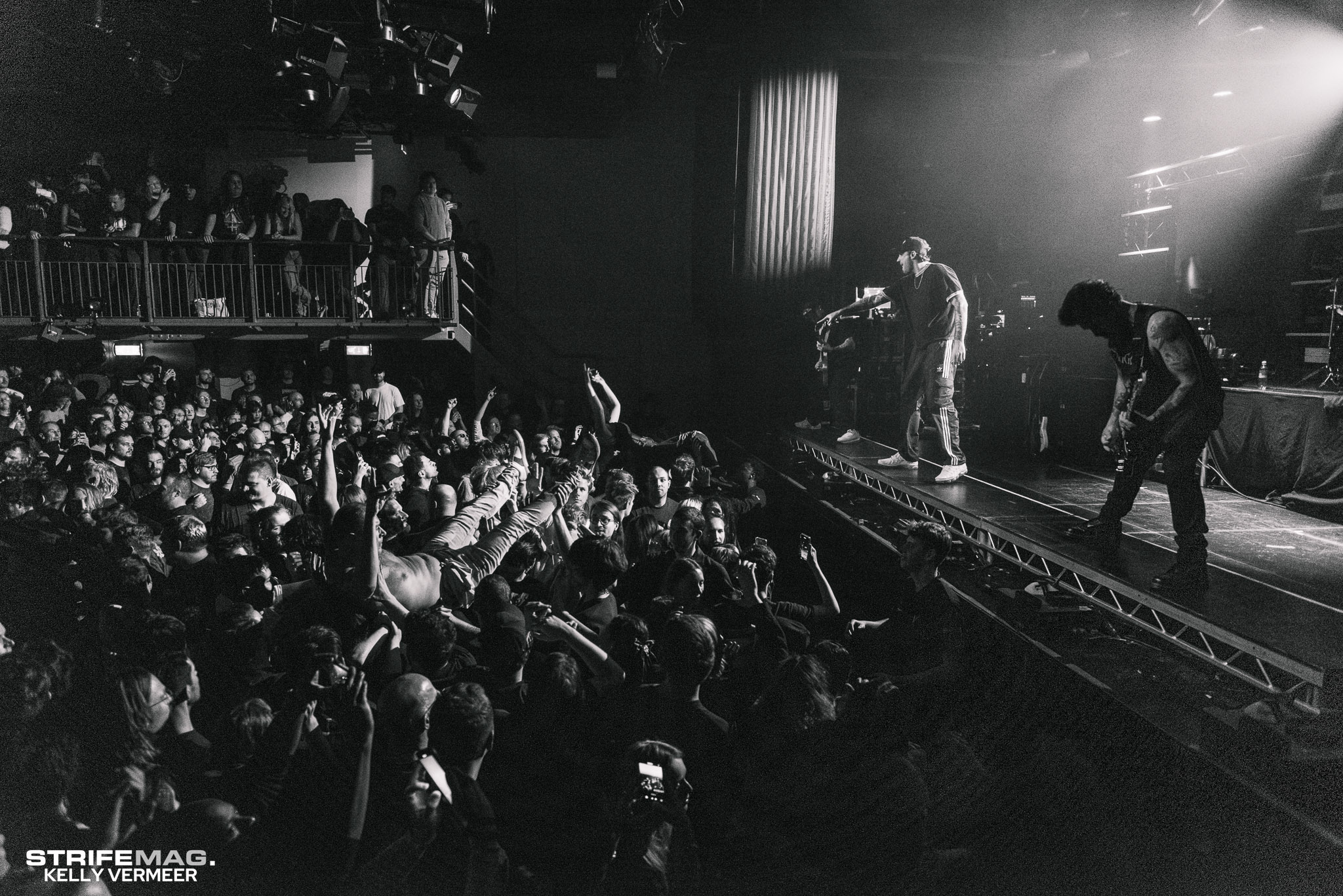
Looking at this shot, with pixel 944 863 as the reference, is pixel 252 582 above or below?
above

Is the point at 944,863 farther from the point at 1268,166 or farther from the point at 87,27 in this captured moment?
the point at 1268,166

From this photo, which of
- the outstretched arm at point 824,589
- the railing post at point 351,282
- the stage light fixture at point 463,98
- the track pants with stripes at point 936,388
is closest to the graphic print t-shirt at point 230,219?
the railing post at point 351,282

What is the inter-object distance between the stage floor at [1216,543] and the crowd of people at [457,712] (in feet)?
3.99

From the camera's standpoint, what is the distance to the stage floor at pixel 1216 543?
3510mm

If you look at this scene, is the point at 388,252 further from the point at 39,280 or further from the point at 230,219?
the point at 39,280

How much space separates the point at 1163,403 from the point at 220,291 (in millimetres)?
9627

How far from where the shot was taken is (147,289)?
29.8ft

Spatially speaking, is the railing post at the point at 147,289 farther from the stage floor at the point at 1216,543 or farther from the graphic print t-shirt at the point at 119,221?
the stage floor at the point at 1216,543

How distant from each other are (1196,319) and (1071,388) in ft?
7.61

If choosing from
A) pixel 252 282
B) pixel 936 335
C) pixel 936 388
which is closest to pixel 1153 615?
pixel 936 388

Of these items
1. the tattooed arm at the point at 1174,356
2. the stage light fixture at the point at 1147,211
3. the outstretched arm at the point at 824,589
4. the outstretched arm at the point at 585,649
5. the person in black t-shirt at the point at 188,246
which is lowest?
the outstretched arm at the point at 824,589

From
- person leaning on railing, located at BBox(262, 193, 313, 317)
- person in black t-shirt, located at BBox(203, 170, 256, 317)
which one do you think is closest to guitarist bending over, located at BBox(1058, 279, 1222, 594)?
person leaning on railing, located at BBox(262, 193, 313, 317)

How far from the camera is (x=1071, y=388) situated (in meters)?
8.20

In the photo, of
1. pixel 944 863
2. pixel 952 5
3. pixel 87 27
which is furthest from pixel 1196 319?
pixel 87 27
